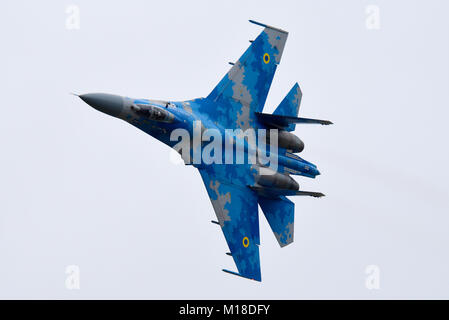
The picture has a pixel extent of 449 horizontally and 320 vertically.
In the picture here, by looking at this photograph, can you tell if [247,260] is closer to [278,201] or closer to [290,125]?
[278,201]

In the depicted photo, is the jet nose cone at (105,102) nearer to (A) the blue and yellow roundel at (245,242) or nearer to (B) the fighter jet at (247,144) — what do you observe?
(B) the fighter jet at (247,144)

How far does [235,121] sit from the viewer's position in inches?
1326

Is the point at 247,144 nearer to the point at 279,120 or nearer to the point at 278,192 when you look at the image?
the point at 279,120

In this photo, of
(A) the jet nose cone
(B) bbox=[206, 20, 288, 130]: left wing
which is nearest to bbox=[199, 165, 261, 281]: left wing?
(B) bbox=[206, 20, 288, 130]: left wing

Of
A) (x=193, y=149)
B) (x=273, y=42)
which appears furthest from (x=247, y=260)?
(x=273, y=42)

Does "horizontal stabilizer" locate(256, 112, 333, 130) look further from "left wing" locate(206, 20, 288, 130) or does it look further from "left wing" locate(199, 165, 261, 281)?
"left wing" locate(199, 165, 261, 281)

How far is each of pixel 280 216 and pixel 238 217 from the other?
2.14 m

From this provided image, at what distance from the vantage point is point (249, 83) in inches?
1359

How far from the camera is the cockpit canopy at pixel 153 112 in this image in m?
30.1

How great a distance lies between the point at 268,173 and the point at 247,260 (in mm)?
3251

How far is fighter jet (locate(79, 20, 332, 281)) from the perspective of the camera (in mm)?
31922

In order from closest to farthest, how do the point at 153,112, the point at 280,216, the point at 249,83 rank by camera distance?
the point at 153,112
the point at 249,83
the point at 280,216

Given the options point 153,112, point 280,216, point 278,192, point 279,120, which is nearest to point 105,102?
point 153,112

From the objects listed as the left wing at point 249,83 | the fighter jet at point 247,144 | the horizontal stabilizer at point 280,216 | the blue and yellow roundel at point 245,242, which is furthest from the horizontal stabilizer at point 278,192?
the left wing at point 249,83
